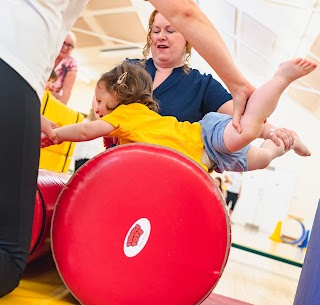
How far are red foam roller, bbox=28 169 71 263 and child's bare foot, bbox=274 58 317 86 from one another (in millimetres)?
750

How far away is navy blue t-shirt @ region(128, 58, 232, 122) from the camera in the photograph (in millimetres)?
1831

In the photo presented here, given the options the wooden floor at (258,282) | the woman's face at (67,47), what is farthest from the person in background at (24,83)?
the woman's face at (67,47)

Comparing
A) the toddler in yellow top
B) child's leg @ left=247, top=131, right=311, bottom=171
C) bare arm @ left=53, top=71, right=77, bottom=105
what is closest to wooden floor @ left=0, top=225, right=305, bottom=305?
the toddler in yellow top

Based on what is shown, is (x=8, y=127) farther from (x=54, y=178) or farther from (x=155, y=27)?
(x=155, y=27)

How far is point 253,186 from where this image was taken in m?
10.7

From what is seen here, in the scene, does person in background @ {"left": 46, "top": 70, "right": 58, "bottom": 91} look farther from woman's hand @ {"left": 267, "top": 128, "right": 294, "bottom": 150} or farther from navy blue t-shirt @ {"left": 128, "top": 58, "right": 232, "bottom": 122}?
woman's hand @ {"left": 267, "top": 128, "right": 294, "bottom": 150}

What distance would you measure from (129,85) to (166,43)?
0.37 metres

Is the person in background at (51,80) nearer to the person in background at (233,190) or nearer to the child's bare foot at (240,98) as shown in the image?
the child's bare foot at (240,98)

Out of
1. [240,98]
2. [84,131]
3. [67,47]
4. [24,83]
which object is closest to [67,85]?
[67,47]

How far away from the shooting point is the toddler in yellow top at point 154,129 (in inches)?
57.8

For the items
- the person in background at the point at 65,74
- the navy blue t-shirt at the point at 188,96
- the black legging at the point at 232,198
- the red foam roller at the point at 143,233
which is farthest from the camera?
the black legging at the point at 232,198

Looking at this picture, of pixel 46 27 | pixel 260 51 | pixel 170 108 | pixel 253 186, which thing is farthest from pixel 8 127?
pixel 253 186

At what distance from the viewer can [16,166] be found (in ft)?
3.13

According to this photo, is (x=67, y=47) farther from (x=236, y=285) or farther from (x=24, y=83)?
(x=24, y=83)
